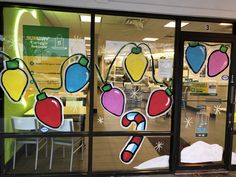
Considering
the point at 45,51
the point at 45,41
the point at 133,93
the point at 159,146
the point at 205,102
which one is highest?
the point at 45,41

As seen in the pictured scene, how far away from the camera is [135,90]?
3.53 metres

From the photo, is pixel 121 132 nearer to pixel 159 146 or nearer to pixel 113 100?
pixel 113 100

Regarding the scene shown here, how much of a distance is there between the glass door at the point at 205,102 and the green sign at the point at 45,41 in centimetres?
182

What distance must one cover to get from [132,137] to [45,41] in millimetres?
1961

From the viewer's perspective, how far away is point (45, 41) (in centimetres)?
327

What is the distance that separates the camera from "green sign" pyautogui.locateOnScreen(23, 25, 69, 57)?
3.22 metres

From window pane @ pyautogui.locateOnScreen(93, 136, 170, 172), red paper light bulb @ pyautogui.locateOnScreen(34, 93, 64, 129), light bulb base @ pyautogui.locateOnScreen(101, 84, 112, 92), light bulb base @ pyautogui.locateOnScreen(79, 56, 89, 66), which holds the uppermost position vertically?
light bulb base @ pyautogui.locateOnScreen(79, 56, 89, 66)

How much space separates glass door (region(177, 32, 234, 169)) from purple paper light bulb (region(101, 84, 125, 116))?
0.98m

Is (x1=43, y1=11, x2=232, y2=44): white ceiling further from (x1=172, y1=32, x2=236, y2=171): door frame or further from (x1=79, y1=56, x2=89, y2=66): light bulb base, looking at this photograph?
(x1=79, y1=56, x2=89, y2=66): light bulb base

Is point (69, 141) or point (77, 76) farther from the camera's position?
point (69, 141)

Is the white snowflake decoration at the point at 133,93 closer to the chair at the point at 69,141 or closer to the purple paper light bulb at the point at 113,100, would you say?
the purple paper light bulb at the point at 113,100

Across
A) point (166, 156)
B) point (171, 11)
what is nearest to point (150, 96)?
point (166, 156)

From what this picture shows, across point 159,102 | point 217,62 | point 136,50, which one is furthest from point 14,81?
point 217,62

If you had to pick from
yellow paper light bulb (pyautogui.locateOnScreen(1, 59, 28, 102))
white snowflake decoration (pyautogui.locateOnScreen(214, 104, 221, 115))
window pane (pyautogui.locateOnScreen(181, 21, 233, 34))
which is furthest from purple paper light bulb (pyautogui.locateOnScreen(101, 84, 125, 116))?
white snowflake decoration (pyautogui.locateOnScreen(214, 104, 221, 115))
